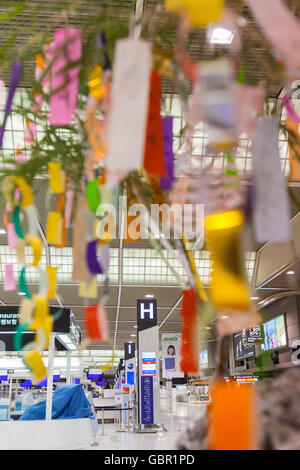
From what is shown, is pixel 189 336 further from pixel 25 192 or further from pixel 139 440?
pixel 139 440

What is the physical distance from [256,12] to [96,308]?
22.7 inches

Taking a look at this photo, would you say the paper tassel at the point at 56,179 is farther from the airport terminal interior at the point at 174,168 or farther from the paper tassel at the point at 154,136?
the paper tassel at the point at 154,136

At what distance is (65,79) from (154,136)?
9.4 inches

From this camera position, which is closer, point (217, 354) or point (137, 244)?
point (217, 354)

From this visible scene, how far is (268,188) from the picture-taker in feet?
2.51

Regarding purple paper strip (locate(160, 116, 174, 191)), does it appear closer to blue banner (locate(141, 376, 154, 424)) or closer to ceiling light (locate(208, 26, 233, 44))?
ceiling light (locate(208, 26, 233, 44))

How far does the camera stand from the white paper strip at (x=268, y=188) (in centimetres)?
73

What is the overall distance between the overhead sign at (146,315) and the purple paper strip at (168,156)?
36.2ft

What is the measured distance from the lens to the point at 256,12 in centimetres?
74

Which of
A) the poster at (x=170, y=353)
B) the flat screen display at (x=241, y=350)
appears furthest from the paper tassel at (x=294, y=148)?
the poster at (x=170, y=353)

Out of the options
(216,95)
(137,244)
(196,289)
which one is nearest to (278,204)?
(216,95)

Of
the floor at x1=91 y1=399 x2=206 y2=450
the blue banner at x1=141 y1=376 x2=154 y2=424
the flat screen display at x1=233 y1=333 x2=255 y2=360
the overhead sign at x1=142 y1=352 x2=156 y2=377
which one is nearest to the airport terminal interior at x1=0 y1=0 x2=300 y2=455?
the floor at x1=91 y1=399 x2=206 y2=450

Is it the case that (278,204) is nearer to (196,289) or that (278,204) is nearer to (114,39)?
(196,289)

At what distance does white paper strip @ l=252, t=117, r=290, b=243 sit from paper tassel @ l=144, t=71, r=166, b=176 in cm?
16
